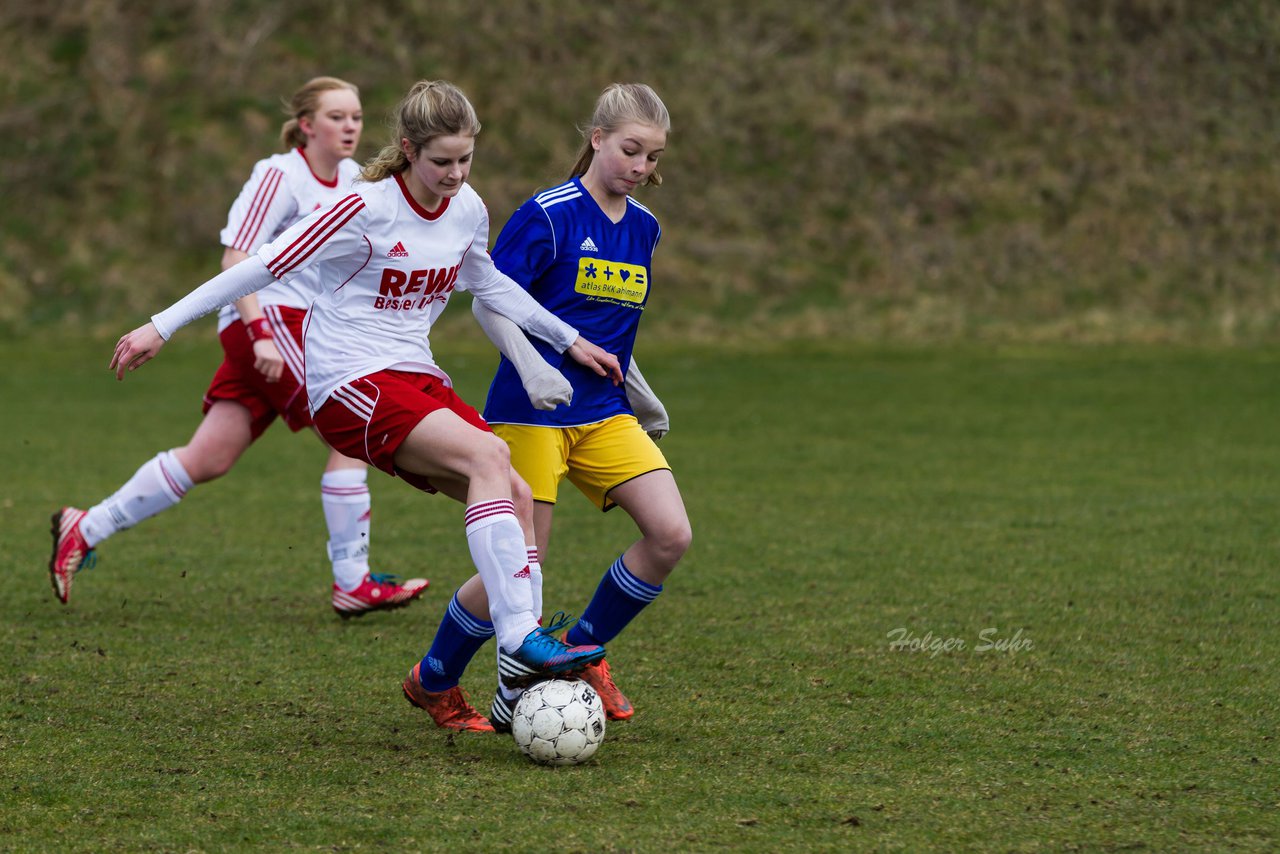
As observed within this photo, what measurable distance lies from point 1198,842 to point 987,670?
5.73 feet

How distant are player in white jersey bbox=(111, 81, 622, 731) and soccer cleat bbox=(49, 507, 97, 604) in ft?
6.88

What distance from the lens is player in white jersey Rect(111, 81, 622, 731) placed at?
407 cm

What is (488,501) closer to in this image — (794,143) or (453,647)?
(453,647)

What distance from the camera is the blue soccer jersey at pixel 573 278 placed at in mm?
4555

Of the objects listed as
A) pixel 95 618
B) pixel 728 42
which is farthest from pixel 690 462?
pixel 728 42

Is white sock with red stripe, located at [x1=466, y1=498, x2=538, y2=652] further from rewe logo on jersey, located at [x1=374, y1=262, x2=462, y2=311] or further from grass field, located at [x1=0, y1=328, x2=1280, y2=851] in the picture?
rewe logo on jersey, located at [x1=374, y1=262, x2=462, y2=311]

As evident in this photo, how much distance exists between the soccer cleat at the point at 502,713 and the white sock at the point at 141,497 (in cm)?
239

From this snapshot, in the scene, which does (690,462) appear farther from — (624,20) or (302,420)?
(624,20)

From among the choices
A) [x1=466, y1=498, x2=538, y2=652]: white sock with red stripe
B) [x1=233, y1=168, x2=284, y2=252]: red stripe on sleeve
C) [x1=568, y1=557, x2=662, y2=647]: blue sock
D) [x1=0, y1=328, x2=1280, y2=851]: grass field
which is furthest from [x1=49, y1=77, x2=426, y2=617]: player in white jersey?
[x1=466, y1=498, x2=538, y2=652]: white sock with red stripe

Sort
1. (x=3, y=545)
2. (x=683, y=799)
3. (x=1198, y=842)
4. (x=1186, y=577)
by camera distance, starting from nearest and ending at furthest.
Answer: (x=1198, y=842) → (x=683, y=799) → (x=1186, y=577) → (x=3, y=545)

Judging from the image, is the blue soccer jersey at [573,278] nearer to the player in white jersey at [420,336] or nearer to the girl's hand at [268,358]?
the player in white jersey at [420,336]

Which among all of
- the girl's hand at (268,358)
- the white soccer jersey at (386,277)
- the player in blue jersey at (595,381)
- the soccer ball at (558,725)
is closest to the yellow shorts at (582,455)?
the player in blue jersey at (595,381)

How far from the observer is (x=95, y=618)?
5.94 metres

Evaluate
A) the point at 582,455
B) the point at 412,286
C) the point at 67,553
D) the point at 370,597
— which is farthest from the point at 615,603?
the point at 67,553
